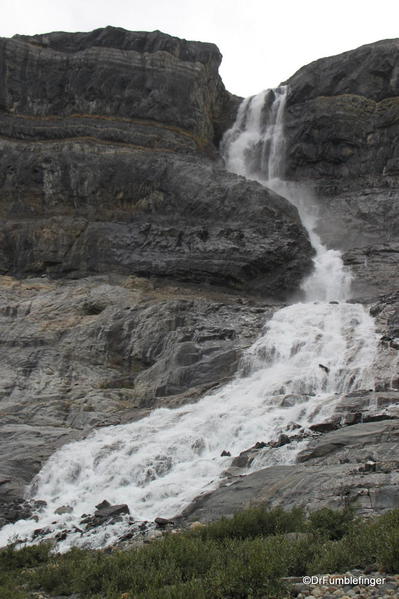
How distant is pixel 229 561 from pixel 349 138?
4873cm

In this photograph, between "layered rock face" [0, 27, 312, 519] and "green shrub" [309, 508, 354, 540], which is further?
"layered rock face" [0, 27, 312, 519]

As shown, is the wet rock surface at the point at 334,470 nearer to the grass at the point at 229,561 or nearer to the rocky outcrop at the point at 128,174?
the grass at the point at 229,561

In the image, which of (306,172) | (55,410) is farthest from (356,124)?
(55,410)

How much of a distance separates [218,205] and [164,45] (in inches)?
819

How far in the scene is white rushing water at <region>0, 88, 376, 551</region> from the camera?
17.6 metres

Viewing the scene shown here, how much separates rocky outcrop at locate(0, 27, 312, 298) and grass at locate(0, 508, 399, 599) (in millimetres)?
27296

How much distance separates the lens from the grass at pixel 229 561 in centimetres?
895

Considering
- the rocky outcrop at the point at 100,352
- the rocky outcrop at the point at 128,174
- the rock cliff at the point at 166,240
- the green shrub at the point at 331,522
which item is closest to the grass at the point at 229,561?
the green shrub at the point at 331,522

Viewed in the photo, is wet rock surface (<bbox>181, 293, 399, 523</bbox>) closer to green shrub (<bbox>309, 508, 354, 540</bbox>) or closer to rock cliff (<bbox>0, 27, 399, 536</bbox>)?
rock cliff (<bbox>0, 27, 399, 536</bbox>)

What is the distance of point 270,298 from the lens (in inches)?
1526

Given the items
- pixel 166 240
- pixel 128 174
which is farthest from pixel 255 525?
pixel 128 174

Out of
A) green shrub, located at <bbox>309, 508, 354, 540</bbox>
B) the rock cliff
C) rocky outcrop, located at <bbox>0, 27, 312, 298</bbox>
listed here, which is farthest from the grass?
rocky outcrop, located at <bbox>0, 27, 312, 298</bbox>

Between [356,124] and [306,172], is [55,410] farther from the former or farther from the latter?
[356,124]

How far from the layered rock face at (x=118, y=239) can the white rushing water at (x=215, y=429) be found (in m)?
1.19
